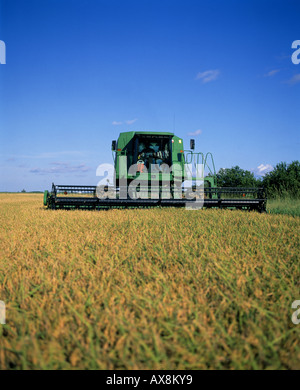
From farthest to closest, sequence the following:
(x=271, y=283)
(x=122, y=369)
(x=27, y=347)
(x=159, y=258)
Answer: (x=159, y=258), (x=271, y=283), (x=27, y=347), (x=122, y=369)

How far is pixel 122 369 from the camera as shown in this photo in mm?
1222

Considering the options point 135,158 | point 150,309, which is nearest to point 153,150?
point 135,158

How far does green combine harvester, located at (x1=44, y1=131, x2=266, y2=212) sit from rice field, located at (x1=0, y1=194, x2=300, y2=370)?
17.4 feet

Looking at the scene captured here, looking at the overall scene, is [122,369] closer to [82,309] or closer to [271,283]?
[82,309]

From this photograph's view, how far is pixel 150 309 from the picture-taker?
167 centimetres

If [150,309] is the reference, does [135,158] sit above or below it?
above

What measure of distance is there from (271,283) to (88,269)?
1394 millimetres

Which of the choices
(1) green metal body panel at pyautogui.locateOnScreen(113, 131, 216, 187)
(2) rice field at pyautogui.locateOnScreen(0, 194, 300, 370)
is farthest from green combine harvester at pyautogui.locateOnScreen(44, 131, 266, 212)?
(2) rice field at pyautogui.locateOnScreen(0, 194, 300, 370)

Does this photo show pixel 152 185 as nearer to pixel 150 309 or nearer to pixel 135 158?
pixel 135 158

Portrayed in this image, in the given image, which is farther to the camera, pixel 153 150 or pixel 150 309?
pixel 153 150

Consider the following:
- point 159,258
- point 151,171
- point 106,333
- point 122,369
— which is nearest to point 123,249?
point 159,258

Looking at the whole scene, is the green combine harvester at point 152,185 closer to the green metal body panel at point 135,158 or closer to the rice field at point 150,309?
the green metal body panel at point 135,158

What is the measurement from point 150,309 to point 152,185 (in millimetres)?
8518
